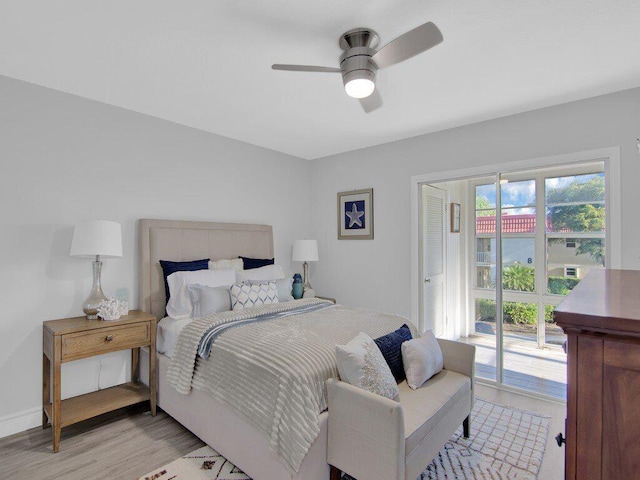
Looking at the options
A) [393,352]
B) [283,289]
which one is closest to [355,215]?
[283,289]

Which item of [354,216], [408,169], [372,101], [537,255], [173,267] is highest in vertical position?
[372,101]

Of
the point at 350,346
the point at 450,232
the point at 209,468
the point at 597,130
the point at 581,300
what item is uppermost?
the point at 597,130

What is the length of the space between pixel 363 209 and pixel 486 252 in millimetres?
1501

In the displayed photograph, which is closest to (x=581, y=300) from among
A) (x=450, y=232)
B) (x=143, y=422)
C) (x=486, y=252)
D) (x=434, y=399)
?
(x=434, y=399)

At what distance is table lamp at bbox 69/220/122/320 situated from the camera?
2.52m

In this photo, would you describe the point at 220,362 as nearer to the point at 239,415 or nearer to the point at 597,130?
the point at 239,415

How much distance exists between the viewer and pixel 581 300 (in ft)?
2.45

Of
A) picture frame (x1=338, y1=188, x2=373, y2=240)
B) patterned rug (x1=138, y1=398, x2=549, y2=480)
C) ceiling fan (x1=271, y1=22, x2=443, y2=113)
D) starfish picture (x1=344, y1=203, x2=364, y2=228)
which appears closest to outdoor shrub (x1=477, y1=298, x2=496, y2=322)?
patterned rug (x1=138, y1=398, x2=549, y2=480)

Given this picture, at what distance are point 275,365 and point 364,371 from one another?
0.48m

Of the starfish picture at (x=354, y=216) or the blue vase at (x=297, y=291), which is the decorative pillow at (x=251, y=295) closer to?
the blue vase at (x=297, y=291)

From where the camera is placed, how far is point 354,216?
4371mm

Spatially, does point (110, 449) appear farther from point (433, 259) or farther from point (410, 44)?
point (433, 259)

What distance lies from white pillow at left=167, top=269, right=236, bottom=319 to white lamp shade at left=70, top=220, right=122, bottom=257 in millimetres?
578

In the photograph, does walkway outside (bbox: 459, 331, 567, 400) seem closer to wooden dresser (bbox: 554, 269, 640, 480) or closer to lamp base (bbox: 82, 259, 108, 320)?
wooden dresser (bbox: 554, 269, 640, 480)
